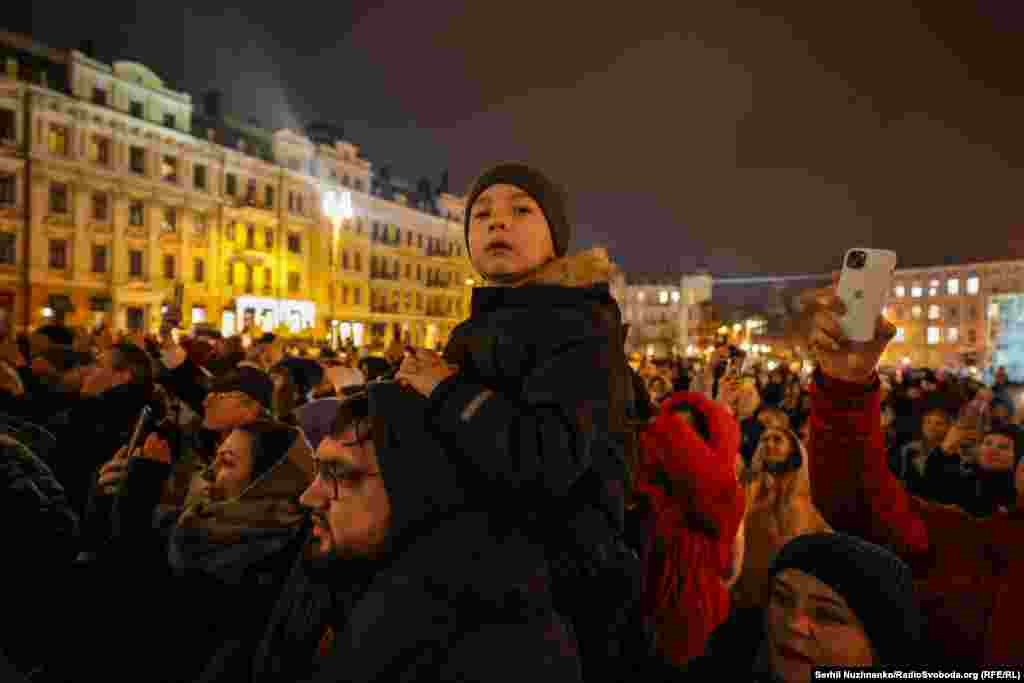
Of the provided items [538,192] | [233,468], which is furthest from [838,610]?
[233,468]

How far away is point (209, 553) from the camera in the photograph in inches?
102

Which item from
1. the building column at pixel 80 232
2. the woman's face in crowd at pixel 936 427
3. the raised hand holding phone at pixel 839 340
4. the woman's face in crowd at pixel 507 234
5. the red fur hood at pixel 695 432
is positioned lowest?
the woman's face in crowd at pixel 936 427

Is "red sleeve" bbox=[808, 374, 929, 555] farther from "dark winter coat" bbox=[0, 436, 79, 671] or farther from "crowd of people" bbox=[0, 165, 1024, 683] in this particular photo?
"dark winter coat" bbox=[0, 436, 79, 671]

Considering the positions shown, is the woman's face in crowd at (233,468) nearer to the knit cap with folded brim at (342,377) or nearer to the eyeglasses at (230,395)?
the eyeglasses at (230,395)

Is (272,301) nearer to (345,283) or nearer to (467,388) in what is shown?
(345,283)

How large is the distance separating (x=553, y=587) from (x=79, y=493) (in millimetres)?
4088

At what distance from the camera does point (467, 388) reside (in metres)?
1.48

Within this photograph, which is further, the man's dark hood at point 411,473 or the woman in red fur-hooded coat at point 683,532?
the woman in red fur-hooded coat at point 683,532

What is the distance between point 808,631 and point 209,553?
2.31 m

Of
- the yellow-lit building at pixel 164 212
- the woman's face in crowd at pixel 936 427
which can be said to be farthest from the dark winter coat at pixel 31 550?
→ the yellow-lit building at pixel 164 212

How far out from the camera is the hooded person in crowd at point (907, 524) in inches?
73.5

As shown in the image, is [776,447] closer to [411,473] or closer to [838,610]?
[838,610]

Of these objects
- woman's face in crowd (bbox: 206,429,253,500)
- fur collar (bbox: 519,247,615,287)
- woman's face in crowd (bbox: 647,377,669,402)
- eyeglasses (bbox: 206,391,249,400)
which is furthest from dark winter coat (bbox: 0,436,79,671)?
woman's face in crowd (bbox: 647,377,669,402)

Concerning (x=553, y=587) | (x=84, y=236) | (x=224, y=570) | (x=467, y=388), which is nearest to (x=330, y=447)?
(x=467, y=388)
